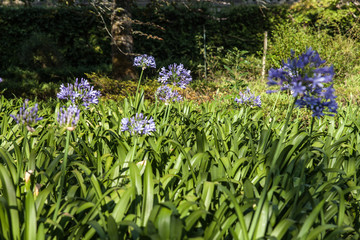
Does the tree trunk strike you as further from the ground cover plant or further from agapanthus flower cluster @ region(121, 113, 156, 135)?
agapanthus flower cluster @ region(121, 113, 156, 135)

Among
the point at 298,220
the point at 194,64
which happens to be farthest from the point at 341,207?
the point at 194,64

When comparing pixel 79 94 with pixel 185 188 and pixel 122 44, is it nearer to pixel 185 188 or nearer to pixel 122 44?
pixel 185 188

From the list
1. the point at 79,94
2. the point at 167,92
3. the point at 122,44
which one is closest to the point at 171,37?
the point at 122,44

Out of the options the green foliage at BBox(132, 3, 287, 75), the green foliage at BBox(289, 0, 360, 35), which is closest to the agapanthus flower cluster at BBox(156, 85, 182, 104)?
the green foliage at BBox(132, 3, 287, 75)

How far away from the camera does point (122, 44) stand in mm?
7277

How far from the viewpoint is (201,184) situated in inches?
76.6

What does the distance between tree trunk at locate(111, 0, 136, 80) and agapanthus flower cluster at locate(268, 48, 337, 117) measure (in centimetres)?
601

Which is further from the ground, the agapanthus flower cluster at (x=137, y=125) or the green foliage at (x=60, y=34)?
the green foliage at (x=60, y=34)

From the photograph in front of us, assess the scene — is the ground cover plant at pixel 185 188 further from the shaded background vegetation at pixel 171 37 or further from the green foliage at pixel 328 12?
the green foliage at pixel 328 12

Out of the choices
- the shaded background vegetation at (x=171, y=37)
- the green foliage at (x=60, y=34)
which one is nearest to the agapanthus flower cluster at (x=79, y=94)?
the shaded background vegetation at (x=171, y=37)

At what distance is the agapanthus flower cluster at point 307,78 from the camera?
1400 millimetres

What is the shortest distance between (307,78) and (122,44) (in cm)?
635

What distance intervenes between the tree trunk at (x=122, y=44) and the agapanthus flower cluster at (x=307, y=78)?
6012mm

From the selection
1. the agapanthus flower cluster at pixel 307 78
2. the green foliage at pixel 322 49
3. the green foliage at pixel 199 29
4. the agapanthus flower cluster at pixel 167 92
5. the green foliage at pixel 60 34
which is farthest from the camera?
the green foliage at pixel 199 29
